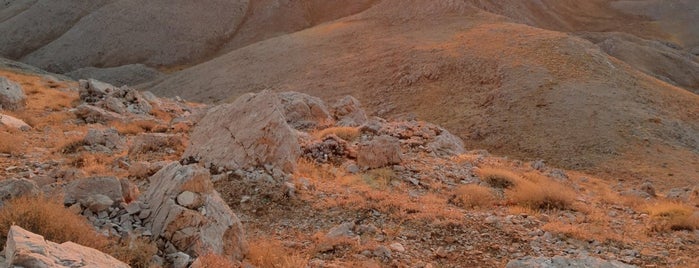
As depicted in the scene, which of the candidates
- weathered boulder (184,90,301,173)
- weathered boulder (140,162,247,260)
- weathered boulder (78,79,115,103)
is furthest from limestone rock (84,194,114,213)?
weathered boulder (78,79,115,103)

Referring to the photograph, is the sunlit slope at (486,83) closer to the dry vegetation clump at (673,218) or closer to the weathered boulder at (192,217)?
the dry vegetation clump at (673,218)

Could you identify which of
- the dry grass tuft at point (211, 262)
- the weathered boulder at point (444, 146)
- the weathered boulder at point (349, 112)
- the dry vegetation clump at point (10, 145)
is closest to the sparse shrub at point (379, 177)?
the weathered boulder at point (444, 146)

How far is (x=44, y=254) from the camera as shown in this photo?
4.81m

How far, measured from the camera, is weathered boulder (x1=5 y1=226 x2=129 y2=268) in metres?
4.66

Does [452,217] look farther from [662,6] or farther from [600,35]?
[662,6]

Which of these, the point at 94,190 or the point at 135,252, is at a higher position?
the point at 94,190

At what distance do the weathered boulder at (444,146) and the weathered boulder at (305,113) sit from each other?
5.30m

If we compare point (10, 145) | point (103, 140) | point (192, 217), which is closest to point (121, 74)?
point (103, 140)

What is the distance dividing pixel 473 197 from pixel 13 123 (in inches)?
582

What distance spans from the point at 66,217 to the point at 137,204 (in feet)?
5.79

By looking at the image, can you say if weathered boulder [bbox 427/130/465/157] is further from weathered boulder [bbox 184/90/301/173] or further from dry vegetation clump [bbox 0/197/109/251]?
dry vegetation clump [bbox 0/197/109/251]

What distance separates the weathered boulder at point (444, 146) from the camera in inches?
725

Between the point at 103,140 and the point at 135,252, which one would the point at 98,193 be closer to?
the point at 135,252

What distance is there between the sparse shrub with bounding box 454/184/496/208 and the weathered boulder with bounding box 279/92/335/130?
32.8 ft
